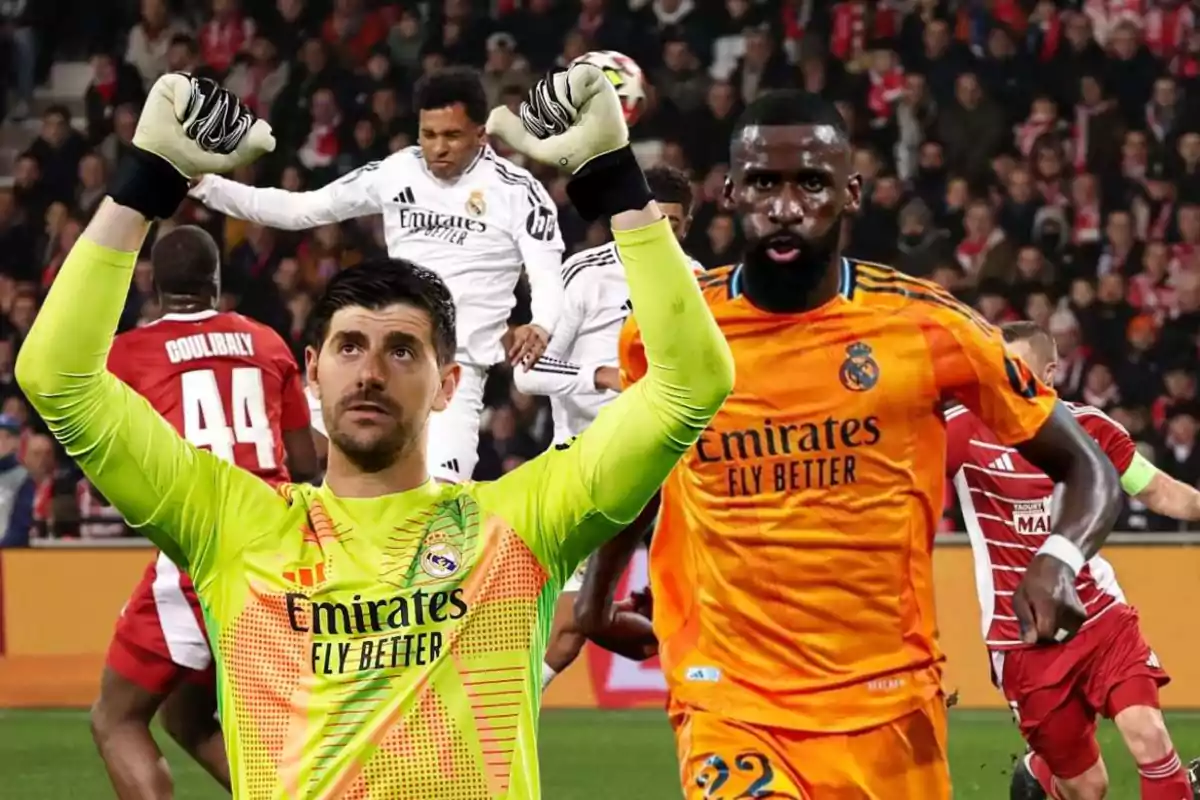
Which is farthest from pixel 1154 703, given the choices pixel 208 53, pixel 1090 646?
pixel 208 53

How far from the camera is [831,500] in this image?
4.96m

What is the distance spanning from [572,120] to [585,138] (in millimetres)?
39

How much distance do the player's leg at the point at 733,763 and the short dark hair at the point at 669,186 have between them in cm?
431

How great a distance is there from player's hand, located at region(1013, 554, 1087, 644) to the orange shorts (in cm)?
66

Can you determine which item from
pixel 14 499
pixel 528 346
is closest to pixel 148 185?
pixel 528 346

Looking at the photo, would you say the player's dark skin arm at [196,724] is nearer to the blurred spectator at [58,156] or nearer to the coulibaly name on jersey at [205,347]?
the coulibaly name on jersey at [205,347]

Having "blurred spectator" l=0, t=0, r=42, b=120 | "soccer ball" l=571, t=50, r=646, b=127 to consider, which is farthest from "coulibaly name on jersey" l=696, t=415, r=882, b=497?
"blurred spectator" l=0, t=0, r=42, b=120

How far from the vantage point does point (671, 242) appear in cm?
358

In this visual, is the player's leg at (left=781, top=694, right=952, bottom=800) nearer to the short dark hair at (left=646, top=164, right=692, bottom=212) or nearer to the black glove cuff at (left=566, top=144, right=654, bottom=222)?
the black glove cuff at (left=566, top=144, right=654, bottom=222)

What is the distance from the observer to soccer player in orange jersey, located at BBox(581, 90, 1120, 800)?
16.0ft

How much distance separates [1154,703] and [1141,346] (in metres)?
7.77

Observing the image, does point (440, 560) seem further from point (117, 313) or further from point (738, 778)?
point (738, 778)

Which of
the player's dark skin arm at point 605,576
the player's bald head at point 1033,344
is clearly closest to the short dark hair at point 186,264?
the player's dark skin arm at point 605,576

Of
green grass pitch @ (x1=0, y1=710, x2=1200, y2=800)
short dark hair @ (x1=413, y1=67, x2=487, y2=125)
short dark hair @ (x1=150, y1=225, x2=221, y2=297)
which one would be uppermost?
short dark hair @ (x1=413, y1=67, x2=487, y2=125)
